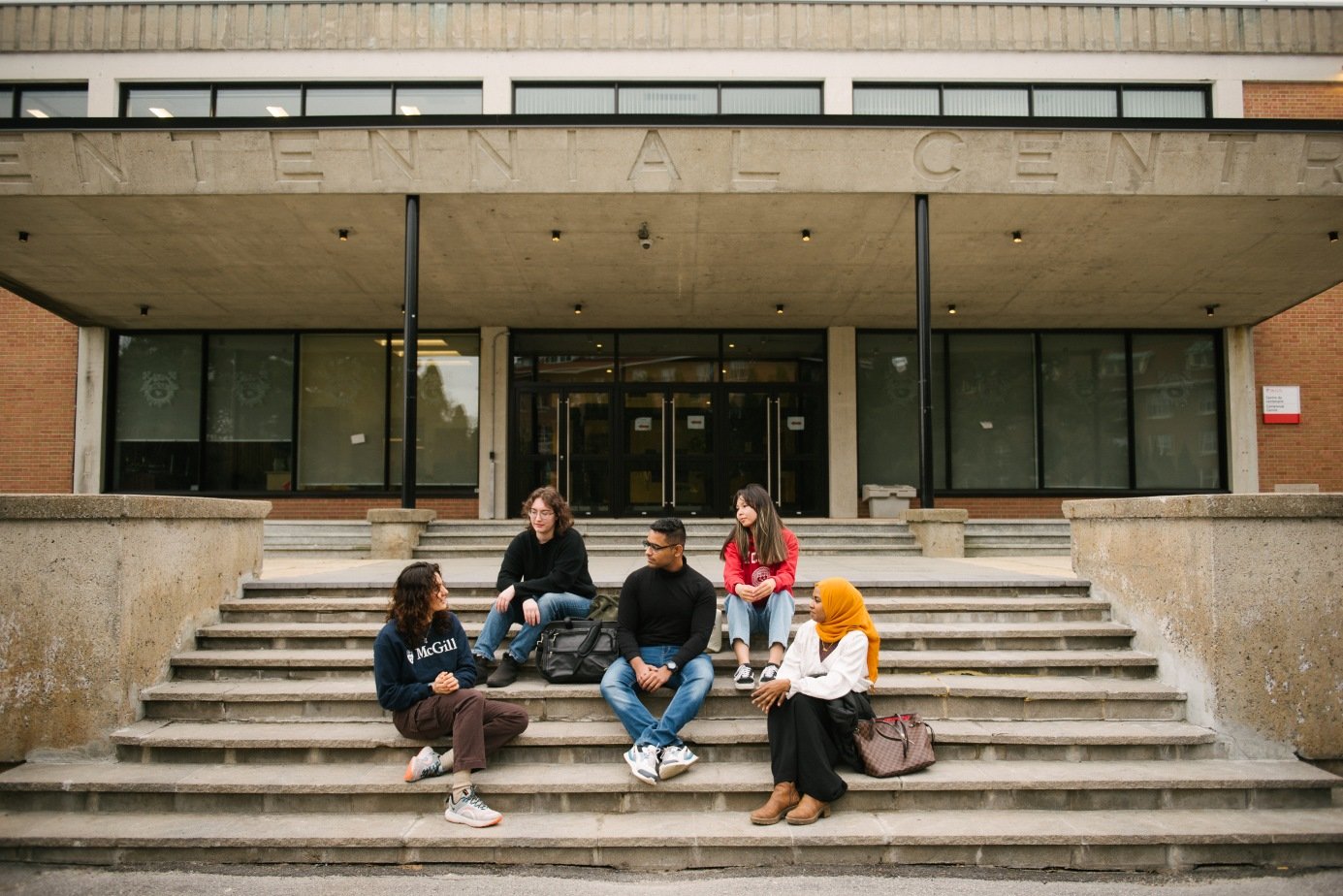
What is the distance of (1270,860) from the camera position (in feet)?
13.5

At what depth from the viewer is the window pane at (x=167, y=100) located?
1510 cm

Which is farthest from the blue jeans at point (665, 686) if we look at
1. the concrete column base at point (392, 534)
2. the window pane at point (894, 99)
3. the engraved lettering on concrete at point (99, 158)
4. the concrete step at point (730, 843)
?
the window pane at point (894, 99)

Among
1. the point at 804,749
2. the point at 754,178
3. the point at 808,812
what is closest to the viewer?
the point at 808,812

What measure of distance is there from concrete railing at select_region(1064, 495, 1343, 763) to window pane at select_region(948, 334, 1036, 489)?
33.3 ft

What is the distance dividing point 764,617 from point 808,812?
5.04ft

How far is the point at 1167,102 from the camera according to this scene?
14977 mm

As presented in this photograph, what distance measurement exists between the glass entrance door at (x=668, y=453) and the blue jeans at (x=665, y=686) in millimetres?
9551

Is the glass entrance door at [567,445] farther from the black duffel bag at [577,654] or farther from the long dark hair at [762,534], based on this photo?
the black duffel bag at [577,654]

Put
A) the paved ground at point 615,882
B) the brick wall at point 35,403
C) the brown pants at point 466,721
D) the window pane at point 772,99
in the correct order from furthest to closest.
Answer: the window pane at point 772,99, the brick wall at point 35,403, the brown pants at point 466,721, the paved ground at point 615,882

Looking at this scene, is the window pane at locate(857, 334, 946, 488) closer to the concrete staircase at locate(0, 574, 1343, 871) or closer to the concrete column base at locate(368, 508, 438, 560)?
the concrete column base at locate(368, 508, 438, 560)

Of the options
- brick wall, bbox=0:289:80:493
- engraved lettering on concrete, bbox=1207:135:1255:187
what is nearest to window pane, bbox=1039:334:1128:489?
engraved lettering on concrete, bbox=1207:135:1255:187

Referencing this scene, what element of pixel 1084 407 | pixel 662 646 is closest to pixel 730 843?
pixel 662 646

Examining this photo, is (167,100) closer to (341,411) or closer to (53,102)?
(53,102)

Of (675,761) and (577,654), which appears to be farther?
(577,654)
